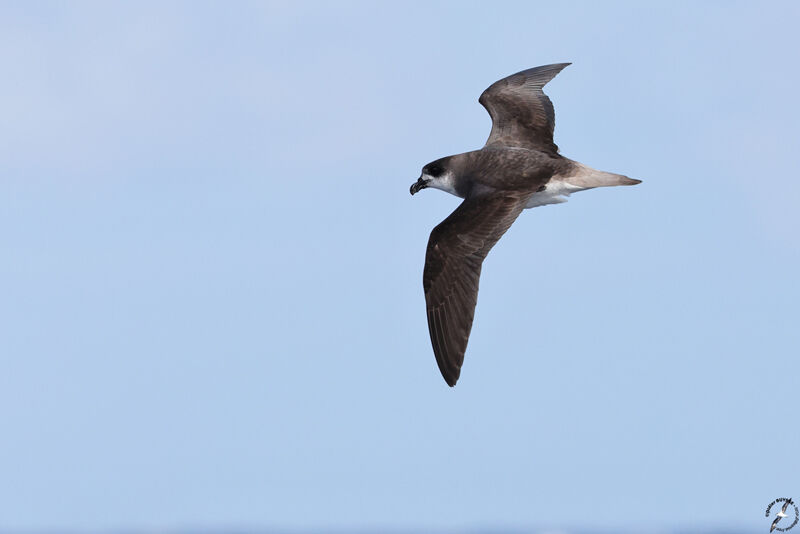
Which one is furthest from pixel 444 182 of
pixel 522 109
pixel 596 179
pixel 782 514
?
pixel 782 514

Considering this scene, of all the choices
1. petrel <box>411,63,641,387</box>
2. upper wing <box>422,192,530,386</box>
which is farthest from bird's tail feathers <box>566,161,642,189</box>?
upper wing <box>422,192,530,386</box>

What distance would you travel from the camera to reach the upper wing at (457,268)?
16234 millimetres

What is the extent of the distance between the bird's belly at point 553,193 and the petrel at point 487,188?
2 cm

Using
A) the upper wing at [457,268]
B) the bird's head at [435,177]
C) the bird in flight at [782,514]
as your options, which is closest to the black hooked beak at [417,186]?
the bird's head at [435,177]

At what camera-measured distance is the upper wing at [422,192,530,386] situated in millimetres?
16234

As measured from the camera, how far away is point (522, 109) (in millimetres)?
20156

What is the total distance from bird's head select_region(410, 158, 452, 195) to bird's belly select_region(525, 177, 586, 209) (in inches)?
67.2

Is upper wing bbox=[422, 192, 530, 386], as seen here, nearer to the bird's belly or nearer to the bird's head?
the bird's belly

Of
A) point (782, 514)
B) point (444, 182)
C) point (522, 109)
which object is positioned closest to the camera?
point (782, 514)

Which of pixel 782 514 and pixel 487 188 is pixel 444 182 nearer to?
pixel 487 188

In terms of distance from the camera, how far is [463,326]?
16.2 m

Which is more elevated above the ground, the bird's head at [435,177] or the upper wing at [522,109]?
the upper wing at [522,109]

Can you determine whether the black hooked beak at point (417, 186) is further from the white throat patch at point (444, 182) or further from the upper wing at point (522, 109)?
the upper wing at point (522, 109)

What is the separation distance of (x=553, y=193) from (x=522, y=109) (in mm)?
2981
